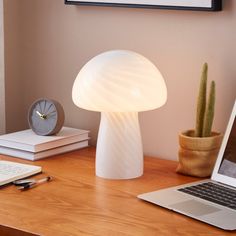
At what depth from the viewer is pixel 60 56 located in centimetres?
205

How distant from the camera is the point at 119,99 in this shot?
1.59 metres

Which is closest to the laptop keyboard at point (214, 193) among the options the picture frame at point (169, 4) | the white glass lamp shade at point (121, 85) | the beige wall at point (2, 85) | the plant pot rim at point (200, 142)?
the plant pot rim at point (200, 142)

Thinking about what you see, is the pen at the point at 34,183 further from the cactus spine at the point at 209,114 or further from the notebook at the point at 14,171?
the cactus spine at the point at 209,114

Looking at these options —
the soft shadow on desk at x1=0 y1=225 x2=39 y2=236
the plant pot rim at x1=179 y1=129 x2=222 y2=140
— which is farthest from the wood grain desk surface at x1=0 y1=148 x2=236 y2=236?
the plant pot rim at x1=179 y1=129 x2=222 y2=140

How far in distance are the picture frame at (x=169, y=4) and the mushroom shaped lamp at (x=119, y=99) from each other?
7.7 inches

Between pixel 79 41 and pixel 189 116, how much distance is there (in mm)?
430

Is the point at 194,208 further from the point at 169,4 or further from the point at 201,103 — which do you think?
the point at 169,4

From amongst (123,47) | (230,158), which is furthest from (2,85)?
(230,158)

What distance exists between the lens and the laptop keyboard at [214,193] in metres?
1.45

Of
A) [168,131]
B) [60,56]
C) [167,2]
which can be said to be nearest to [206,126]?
[168,131]

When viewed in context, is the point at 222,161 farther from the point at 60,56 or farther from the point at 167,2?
the point at 60,56

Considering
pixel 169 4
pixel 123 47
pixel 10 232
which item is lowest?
pixel 10 232

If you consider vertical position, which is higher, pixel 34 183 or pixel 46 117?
pixel 46 117

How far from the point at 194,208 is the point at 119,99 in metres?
0.33
